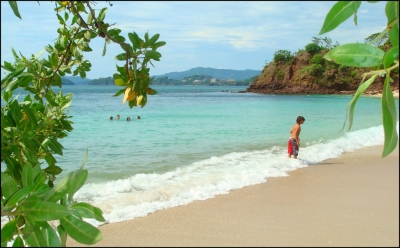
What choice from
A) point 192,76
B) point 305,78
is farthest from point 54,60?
point 305,78

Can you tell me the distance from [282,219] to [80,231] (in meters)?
4.30

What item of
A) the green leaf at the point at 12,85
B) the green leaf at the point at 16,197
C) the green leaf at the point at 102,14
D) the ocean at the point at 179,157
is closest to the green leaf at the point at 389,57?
the green leaf at the point at 16,197

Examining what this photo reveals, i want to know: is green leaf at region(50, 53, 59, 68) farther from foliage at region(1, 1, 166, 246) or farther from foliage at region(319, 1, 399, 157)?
foliage at region(319, 1, 399, 157)

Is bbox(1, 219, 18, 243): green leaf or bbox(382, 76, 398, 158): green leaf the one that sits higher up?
bbox(382, 76, 398, 158): green leaf

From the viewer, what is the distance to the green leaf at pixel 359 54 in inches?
19.7

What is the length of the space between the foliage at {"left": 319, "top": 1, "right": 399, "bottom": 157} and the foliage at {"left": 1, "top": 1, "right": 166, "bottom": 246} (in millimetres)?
420

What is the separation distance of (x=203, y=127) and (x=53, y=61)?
50.1 feet

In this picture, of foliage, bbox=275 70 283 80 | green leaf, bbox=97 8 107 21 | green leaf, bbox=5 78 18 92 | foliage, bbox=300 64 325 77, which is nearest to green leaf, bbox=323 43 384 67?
green leaf, bbox=97 8 107 21

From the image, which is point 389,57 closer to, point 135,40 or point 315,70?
point 135,40

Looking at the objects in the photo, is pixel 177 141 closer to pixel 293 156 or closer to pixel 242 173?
pixel 293 156

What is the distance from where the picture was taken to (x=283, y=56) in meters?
49.6

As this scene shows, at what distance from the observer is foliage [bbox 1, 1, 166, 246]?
65 cm

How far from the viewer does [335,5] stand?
1.48 feet

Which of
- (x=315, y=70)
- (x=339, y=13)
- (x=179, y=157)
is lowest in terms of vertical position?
(x=179, y=157)
